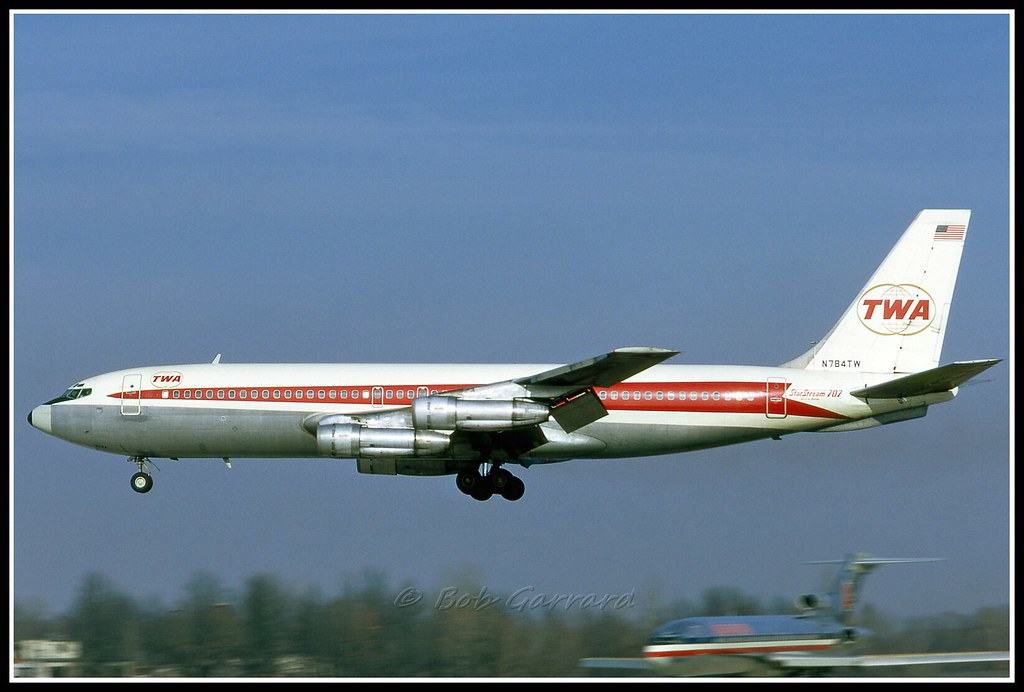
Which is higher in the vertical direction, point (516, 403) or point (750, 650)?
point (516, 403)

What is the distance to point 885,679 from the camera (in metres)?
41.8

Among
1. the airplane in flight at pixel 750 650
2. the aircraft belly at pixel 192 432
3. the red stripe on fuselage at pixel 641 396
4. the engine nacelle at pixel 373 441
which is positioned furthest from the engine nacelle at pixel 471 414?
the airplane in flight at pixel 750 650

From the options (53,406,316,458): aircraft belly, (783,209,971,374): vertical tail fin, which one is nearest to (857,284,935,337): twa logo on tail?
(783,209,971,374): vertical tail fin

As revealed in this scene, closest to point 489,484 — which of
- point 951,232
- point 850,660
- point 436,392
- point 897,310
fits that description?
point 436,392

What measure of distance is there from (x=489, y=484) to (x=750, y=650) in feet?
34.6

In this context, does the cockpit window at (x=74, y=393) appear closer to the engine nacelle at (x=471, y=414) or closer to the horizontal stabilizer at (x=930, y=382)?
the engine nacelle at (x=471, y=414)

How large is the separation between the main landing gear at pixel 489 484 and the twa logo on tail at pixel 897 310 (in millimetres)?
12174

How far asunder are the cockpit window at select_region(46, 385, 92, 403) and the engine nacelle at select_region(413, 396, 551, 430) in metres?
11.6

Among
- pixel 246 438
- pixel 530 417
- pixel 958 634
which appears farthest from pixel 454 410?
pixel 958 634

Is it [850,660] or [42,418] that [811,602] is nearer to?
[850,660]

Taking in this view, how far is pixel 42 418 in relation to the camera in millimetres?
51844

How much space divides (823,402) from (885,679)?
9900mm

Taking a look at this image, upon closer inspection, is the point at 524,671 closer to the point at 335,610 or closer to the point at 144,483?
the point at 335,610

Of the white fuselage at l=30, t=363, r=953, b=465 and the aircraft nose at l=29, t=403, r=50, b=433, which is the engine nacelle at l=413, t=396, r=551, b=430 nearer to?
the white fuselage at l=30, t=363, r=953, b=465
